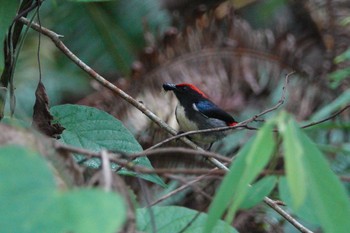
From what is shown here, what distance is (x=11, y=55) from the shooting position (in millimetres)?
1857

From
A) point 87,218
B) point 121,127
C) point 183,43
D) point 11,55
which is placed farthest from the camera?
point 183,43

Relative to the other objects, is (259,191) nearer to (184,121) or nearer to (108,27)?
(184,121)

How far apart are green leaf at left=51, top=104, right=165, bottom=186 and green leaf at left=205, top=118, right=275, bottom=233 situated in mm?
854

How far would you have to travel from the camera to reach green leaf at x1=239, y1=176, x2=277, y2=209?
1.20 m

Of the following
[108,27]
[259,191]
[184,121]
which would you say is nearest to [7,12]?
[259,191]

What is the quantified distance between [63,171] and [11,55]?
83cm

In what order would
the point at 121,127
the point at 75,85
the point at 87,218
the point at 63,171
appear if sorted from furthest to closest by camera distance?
the point at 75,85 < the point at 121,127 < the point at 63,171 < the point at 87,218

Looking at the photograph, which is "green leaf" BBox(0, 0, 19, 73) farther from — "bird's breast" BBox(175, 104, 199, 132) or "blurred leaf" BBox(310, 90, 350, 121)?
"bird's breast" BBox(175, 104, 199, 132)

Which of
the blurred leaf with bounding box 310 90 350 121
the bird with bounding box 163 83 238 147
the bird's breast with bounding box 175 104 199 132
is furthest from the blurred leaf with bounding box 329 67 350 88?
the bird's breast with bounding box 175 104 199 132

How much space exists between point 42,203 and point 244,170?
1.07 feet

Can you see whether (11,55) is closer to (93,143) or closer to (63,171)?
(93,143)

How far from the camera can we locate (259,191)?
4.00 feet

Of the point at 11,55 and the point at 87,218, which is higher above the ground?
the point at 11,55

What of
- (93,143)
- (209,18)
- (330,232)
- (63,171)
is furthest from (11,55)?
(209,18)
